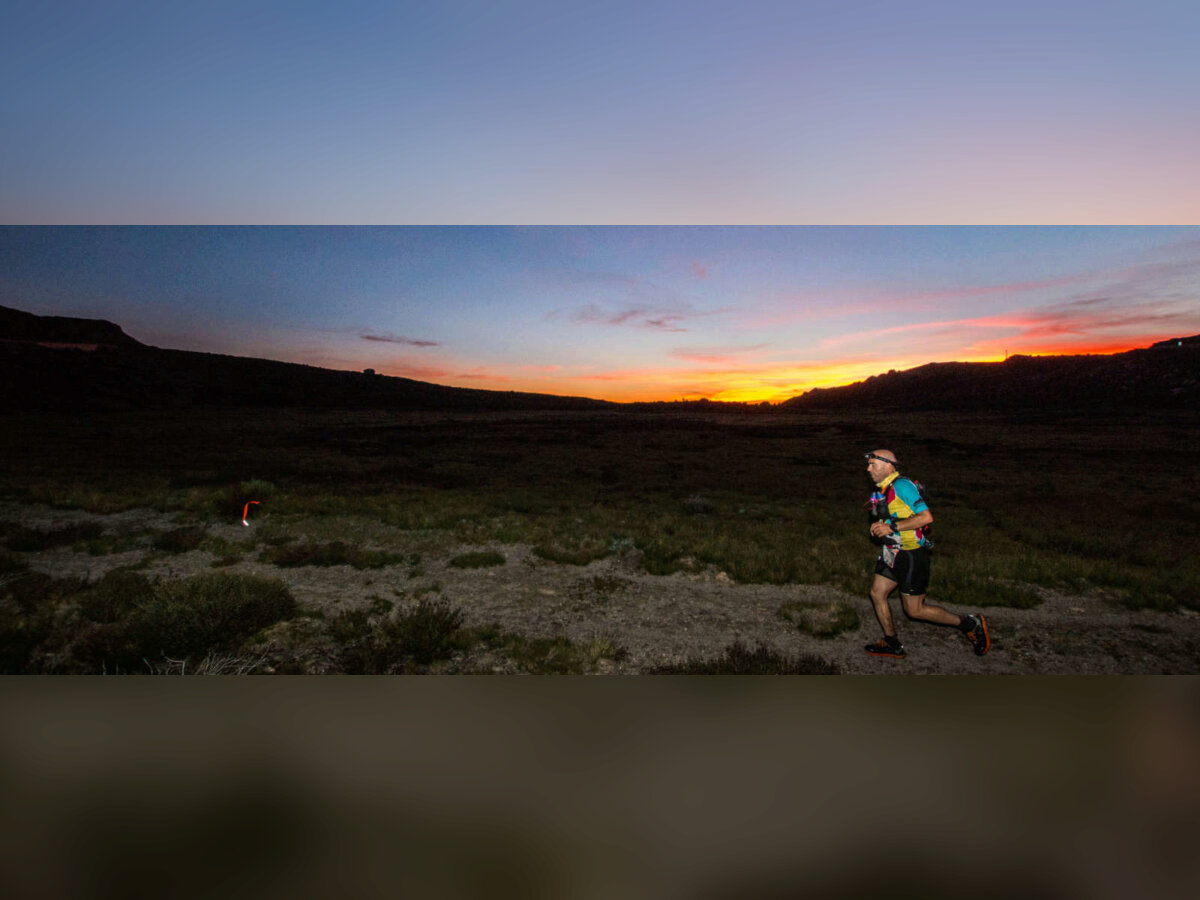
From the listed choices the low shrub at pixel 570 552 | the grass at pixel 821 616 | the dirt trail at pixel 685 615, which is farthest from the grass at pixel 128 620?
the grass at pixel 821 616

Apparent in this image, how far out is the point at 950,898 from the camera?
2027 mm

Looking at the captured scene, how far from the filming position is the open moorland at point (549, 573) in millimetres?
5438

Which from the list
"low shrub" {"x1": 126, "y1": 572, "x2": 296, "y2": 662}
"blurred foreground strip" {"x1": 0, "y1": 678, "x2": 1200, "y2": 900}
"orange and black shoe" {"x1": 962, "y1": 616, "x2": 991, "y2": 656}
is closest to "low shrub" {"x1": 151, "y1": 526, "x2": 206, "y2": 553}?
"low shrub" {"x1": 126, "y1": 572, "x2": 296, "y2": 662}

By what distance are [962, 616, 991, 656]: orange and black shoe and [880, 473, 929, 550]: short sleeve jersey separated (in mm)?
1128

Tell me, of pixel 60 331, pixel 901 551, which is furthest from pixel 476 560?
pixel 60 331

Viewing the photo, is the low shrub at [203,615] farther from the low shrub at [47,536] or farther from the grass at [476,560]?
the low shrub at [47,536]

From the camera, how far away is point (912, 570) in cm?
513

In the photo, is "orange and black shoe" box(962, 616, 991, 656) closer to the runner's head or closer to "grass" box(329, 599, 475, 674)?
the runner's head

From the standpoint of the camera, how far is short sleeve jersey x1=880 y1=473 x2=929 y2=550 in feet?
16.6

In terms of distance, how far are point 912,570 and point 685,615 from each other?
292 cm

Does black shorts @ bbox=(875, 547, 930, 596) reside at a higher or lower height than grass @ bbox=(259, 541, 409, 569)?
higher

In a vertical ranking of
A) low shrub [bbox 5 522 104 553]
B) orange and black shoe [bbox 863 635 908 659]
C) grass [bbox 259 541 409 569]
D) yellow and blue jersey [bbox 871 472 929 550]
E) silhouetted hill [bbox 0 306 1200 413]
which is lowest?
low shrub [bbox 5 522 104 553]

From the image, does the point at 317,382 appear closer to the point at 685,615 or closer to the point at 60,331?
the point at 60,331

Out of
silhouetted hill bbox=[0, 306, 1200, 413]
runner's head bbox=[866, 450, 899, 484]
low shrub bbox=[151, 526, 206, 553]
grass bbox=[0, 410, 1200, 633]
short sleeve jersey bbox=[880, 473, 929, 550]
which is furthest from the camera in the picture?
silhouetted hill bbox=[0, 306, 1200, 413]
